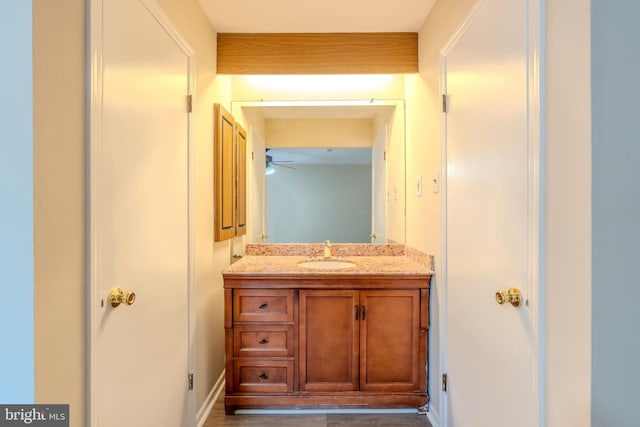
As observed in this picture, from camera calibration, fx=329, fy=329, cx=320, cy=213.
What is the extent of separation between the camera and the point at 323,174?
2.57m

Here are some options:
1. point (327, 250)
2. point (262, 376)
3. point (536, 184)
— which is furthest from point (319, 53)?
point (262, 376)

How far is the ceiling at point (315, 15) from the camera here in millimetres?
1853

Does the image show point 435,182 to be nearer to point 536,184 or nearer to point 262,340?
point 536,184

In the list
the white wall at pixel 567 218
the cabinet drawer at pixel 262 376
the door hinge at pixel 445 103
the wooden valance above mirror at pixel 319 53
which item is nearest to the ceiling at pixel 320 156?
the wooden valance above mirror at pixel 319 53

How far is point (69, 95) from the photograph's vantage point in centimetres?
90

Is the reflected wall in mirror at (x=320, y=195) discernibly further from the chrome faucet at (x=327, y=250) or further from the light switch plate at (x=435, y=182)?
the light switch plate at (x=435, y=182)

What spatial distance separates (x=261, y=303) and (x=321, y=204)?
0.94 m

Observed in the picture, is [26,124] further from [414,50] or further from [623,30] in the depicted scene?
[414,50]

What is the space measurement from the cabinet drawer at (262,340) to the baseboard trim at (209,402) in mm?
336

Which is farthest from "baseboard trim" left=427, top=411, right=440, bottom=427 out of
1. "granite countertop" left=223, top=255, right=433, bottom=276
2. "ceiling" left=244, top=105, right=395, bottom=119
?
"ceiling" left=244, top=105, right=395, bottom=119

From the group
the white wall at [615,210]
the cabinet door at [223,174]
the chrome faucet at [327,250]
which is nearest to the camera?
the white wall at [615,210]

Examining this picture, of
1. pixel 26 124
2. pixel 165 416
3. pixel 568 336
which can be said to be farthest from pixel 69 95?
pixel 568 336

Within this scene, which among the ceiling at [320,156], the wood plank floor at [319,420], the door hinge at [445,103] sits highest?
the door hinge at [445,103]

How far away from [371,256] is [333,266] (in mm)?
353
